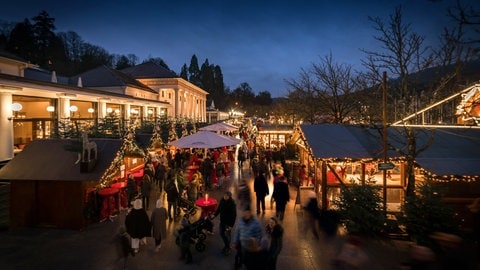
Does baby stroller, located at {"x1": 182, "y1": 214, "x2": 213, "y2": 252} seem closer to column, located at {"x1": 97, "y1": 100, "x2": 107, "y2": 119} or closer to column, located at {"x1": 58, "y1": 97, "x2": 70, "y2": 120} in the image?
column, located at {"x1": 58, "y1": 97, "x2": 70, "y2": 120}

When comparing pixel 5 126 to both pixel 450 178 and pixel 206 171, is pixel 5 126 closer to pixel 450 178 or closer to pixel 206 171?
pixel 206 171

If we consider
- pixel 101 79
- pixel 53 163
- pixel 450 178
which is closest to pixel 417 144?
pixel 450 178

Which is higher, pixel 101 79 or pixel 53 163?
pixel 101 79

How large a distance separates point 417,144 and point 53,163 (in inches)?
498

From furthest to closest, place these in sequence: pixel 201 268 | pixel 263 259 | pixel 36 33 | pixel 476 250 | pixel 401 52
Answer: pixel 36 33, pixel 401 52, pixel 476 250, pixel 201 268, pixel 263 259

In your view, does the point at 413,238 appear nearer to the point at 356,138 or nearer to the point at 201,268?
the point at 356,138

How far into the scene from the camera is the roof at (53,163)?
30.8ft

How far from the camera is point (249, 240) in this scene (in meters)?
5.34

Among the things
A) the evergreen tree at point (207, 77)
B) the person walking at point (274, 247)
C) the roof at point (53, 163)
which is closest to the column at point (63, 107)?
the roof at point (53, 163)

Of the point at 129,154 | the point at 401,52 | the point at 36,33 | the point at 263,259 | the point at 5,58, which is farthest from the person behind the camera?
the point at 36,33

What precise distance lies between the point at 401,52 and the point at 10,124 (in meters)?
16.3

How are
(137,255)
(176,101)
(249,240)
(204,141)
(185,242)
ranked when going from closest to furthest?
(249,240) → (185,242) → (137,255) → (204,141) → (176,101)

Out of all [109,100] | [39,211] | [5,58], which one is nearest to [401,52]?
[39,211]

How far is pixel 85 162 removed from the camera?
9375mm
